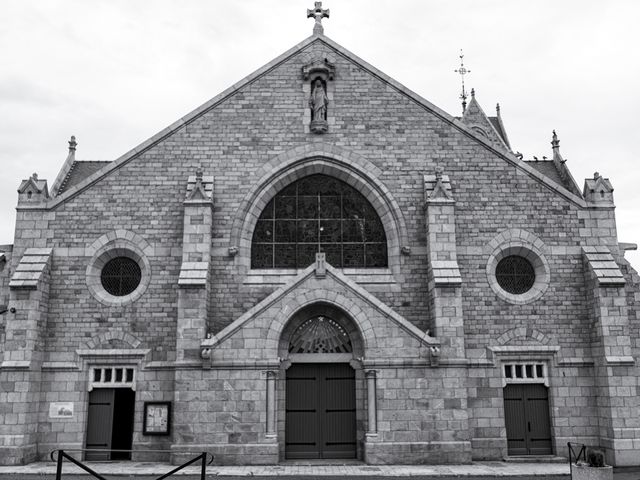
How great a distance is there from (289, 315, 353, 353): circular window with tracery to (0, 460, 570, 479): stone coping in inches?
121

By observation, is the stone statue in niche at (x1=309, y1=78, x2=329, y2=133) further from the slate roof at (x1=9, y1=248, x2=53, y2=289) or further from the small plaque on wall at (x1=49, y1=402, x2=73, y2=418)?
the small plaque on wall at (x1=49, y1=402, x2=73, y2=418)

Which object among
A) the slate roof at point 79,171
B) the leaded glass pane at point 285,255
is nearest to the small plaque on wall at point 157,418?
the leaded glass pane at point 285,255

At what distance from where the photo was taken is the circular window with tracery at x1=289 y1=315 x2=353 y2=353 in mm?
17562

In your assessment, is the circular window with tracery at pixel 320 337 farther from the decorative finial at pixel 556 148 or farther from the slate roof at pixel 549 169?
the decorative finial at pixel 556 148

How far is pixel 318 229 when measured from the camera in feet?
62.3

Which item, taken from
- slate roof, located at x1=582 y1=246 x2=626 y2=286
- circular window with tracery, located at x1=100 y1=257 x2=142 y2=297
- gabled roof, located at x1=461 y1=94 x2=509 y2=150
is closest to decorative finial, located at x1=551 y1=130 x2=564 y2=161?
slate roof, located at x1=582 y1=246 x2=626 y2=286

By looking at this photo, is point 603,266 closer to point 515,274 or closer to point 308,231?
point 515,274

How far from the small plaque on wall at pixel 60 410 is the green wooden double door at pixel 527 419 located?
12492 millimetres

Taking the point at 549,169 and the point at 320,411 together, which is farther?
the point at 549,169

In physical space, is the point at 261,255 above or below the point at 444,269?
above

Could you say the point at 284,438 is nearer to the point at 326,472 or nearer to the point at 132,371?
the point at 326,472

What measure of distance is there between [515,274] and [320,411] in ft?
23.8

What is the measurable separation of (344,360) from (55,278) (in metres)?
8.93

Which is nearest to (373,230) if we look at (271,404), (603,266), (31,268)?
(271,404)
